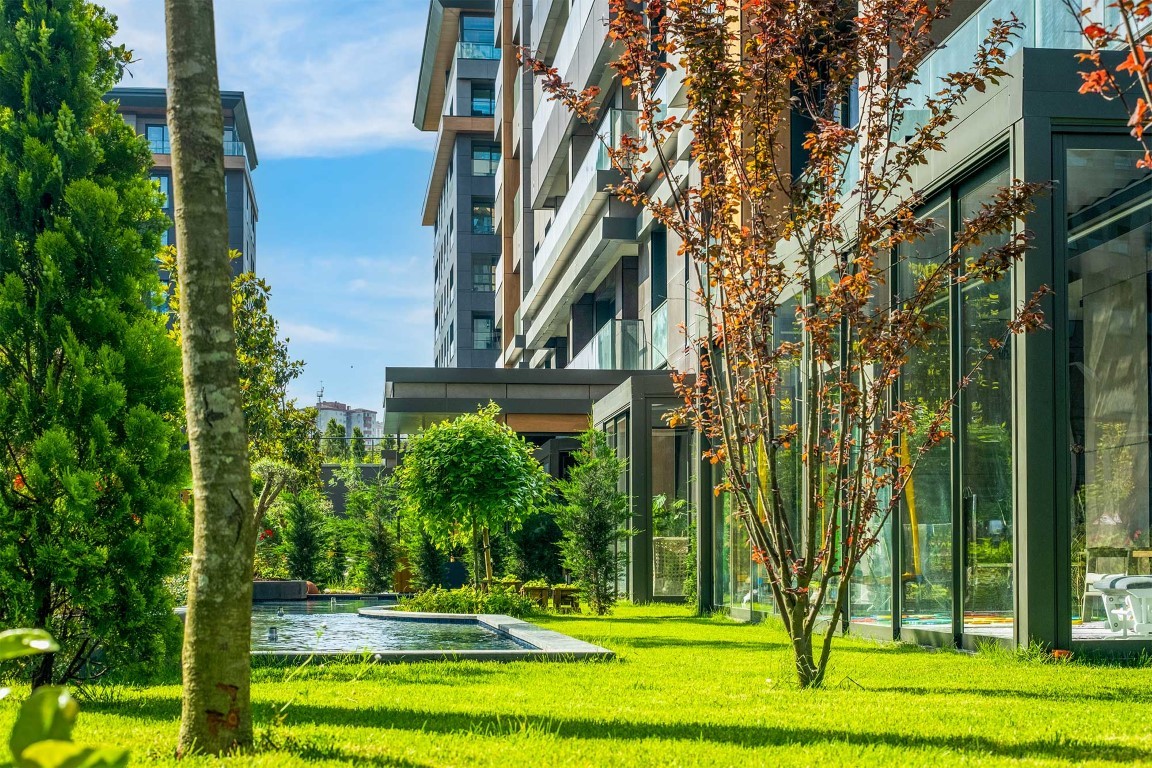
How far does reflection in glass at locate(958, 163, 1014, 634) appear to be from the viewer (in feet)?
34.2

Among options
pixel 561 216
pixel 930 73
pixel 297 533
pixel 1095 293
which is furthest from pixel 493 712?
pixel 561 216

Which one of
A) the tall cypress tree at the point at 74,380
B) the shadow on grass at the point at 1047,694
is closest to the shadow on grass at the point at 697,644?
the shadow on grass at the point at 1047,694

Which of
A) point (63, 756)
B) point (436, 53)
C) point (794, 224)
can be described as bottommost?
point (63, 756)

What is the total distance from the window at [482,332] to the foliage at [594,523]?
46.5 meters

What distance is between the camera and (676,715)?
22.3 ft

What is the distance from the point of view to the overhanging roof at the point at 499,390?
31.3 meters

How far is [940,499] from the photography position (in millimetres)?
11742

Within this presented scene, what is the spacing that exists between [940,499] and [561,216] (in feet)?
79.5

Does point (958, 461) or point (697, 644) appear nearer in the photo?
point (958, 461)

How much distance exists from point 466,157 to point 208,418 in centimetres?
6167

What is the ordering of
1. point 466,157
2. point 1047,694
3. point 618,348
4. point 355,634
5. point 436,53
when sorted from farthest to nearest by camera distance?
point 466,157 < point 436,53 < point 618,348 < point 355,634 < point 1047,694

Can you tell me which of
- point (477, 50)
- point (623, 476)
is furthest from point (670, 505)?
point (477, 50)

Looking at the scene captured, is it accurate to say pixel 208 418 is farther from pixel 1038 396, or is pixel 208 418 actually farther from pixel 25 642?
pixel 1038 396

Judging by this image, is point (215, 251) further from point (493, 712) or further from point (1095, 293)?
point (1095, 293)
